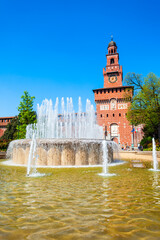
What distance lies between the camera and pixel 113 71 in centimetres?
3950

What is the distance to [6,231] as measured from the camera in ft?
5.38

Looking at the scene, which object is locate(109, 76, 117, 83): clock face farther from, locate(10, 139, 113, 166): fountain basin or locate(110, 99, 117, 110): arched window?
locate(10, 139, 113, 166): fountain basin

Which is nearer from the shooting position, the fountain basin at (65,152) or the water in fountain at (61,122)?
the fountain basin at (65,152)

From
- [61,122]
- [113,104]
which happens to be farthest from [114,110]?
[61,122]

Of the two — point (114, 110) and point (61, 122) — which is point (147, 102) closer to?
point (61, 122)

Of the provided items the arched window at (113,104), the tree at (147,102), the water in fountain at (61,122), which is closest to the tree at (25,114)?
the water in fountain at (61,122)

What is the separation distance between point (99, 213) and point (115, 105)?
115 feet

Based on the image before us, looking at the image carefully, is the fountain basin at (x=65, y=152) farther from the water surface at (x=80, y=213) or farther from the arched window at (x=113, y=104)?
the arched window at (x=113, y=104)

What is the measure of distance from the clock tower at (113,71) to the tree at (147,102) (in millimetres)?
17664

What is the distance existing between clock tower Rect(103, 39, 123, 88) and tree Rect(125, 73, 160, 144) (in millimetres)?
17664

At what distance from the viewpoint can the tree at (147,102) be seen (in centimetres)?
1891

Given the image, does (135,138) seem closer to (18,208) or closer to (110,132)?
(110,132)

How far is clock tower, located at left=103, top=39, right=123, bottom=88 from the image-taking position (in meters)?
38.9

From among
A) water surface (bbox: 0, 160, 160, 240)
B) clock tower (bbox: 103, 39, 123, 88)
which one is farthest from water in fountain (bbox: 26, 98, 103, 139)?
clock tower (bbox: 103, 39, 123, 88)
